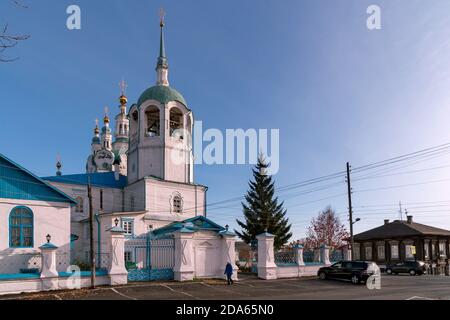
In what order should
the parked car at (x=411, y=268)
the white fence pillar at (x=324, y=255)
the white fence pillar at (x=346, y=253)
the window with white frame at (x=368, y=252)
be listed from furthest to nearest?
1. the window with white frame at (x=368, y=252)
2. the parked car at (x=411, y=268)
3. the white fence pillar at (x=346, y=253)
4. the white fence pillar at (x=324, y=255)

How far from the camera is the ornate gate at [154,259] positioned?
21281 millimetres

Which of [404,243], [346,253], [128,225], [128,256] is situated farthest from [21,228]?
[404,243]

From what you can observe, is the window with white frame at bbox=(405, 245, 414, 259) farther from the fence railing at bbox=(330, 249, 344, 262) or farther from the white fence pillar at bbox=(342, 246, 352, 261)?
the white fence pillar at bbox=(342, 246, 352, 261)

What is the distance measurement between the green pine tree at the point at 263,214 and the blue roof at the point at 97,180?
13011mm

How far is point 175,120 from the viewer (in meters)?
36.0

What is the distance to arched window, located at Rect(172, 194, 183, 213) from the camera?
33531 millimetres

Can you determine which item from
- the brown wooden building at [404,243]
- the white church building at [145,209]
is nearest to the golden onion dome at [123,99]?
the white church building at [145,209]

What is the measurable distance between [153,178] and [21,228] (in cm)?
1213

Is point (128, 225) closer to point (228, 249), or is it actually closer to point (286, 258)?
point (228, 249)

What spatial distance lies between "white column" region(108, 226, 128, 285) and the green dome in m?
16.3

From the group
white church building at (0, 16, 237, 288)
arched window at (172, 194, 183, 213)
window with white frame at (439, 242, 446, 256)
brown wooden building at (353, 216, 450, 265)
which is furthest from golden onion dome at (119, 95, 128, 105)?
window with white frame at (439, 242, 446, 256)

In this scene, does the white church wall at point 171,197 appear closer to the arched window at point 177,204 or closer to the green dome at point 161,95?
the arched window at point 177,204
